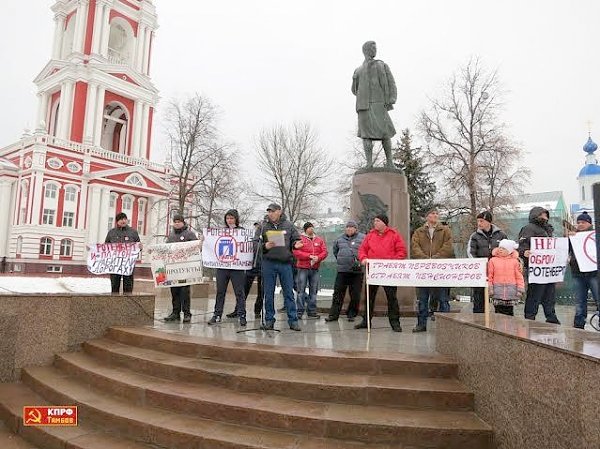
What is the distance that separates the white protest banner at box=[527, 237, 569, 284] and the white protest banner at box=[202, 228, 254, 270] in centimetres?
483

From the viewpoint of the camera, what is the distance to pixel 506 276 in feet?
21.1

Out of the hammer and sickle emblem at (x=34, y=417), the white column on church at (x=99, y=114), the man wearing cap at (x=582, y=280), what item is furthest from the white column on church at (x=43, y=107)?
the man wearing cap at (x=582, y=280)

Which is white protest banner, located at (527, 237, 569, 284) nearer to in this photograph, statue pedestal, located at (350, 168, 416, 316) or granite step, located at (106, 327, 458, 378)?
statue pedestal, located at (350, 168, 416, 316)

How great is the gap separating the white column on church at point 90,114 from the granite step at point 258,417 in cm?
4808

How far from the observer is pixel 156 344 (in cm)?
583

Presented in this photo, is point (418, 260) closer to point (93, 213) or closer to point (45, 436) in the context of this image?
point (45, 436)

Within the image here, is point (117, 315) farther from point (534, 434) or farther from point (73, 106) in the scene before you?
point (73, 106)

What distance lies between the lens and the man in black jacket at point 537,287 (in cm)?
712

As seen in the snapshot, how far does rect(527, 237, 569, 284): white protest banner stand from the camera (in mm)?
7074

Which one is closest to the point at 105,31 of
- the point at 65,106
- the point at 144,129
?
the point at 65,106

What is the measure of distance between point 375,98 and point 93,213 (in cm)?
4134


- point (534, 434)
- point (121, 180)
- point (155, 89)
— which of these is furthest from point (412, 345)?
point (155, 89)

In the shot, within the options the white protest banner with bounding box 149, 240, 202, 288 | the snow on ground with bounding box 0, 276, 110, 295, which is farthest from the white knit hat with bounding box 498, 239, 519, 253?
the snow on ground with bounding box 0, 276, 110, 295

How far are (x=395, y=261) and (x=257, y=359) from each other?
2839mm
